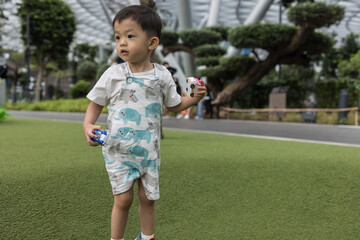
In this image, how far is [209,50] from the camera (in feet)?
62.9

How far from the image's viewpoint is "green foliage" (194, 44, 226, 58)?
1905 centimetres

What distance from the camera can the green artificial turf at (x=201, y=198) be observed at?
2334 millimetres

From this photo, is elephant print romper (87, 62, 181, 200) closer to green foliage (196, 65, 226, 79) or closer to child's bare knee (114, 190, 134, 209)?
child's bare knee (114, 190, 134, 209)

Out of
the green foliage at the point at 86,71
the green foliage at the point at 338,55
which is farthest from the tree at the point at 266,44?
the green foliage at the point at 86,71

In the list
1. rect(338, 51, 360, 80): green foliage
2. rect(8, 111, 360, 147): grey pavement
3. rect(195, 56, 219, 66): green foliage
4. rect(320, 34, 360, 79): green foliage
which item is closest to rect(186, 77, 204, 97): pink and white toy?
rect(8, 111, 360, 147): grey pavement

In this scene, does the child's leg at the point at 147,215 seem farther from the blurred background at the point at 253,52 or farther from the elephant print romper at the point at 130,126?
the blurred background at the point at 253,52

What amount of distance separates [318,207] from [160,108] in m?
1.63

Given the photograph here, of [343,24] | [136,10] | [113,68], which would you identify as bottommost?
[113,68]

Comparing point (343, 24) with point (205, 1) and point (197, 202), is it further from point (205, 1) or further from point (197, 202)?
point (197, 202)

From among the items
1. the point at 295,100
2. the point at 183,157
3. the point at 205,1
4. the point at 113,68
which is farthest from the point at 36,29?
the point at 113,68

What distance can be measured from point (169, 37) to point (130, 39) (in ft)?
61.4

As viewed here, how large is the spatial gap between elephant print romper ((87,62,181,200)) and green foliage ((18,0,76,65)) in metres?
32.3

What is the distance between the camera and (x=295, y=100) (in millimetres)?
20547

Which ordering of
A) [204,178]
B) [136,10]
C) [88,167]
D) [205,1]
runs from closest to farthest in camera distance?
[136,10] < [204,178] < [88,167] < [205,1]
